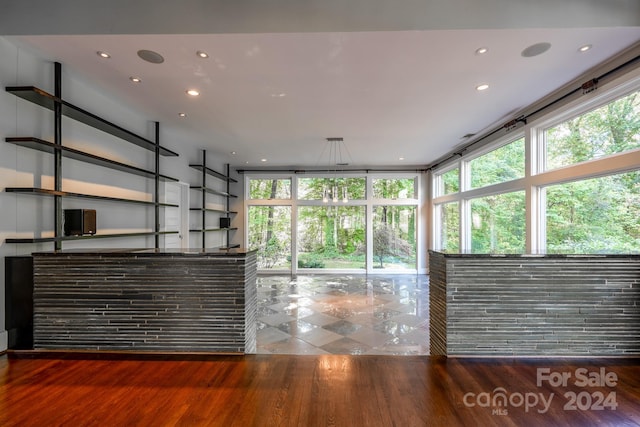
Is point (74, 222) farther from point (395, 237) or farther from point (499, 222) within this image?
point (395, 237)

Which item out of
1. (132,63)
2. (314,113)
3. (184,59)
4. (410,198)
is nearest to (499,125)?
(314,113)

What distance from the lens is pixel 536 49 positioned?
252cm

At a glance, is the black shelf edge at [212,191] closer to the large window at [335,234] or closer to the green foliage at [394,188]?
the large window at [335,234]

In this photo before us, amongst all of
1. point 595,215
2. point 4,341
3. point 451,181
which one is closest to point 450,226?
point 451,181

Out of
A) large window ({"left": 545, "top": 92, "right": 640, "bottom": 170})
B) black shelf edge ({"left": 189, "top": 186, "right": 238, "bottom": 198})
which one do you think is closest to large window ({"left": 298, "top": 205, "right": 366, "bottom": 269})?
black shelf edge ({"left": 189, "top": 186, "right": 238, "bottom": 198})

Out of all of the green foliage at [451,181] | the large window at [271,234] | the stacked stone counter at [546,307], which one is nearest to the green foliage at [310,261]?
the large window at [271,234]

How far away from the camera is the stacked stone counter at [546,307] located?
2252 millimetres

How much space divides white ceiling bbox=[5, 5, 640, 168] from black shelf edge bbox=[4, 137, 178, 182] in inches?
31.8

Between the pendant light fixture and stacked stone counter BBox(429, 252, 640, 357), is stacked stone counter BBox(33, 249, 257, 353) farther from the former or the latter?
the pendant light fixture

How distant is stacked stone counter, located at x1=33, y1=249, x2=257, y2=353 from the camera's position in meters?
2.32

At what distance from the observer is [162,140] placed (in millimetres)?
4715

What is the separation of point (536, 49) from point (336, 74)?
1.81 metres

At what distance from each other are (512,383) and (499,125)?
4048 mm

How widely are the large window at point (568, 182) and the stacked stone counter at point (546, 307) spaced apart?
0.84ft
